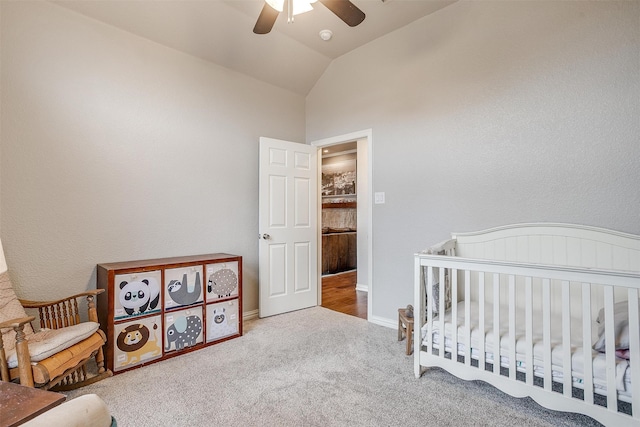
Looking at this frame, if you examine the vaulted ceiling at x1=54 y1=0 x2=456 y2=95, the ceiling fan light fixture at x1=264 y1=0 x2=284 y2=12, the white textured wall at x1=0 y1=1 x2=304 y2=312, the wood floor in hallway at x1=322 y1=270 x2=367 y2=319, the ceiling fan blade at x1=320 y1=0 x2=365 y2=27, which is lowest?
the wood floor in hallway at x1=322 y1=270 x2=367 y2=319

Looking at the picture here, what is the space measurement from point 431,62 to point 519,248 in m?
1.83

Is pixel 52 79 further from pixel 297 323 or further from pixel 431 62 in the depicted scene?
pixel 431 62

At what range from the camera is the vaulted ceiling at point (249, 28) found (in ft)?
8.14

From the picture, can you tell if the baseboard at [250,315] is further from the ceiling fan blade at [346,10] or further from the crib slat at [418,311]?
the ceiling fan blade at [346,10]

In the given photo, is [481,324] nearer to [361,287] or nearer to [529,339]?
[529,339]

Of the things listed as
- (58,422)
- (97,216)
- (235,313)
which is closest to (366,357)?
(235,313)

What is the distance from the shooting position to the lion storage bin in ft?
7.17

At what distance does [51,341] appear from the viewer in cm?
171

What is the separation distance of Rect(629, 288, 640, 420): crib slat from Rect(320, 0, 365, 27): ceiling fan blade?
208 centimetres

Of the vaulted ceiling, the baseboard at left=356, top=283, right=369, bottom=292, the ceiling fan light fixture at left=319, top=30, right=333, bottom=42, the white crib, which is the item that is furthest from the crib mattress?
the ceiling fan light fixture at left=319, top=30, right=333, bottom=42

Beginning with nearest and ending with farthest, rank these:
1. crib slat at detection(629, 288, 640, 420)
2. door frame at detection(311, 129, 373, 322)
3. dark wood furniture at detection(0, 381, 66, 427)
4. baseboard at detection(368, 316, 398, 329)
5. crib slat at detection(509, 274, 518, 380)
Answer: dark wood furniture at detection(0, 381, 66, 427), crib slat at detection(629, 288, 640, 420), crib slat at detection(509, 274, 518, 380), baseboard at detection(368, 316, 398, 329), door frame at detection(311, 129, 373, 322)

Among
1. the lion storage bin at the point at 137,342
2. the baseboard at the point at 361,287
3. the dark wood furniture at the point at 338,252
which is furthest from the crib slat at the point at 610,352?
the dark wood furniture at the point at 338,252

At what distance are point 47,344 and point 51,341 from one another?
3 centimetres

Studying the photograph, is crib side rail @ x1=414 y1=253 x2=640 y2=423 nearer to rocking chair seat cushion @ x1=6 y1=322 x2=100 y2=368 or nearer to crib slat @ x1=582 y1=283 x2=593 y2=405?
crib slat @ x1=582 y1=283 x2=593 y2=405
